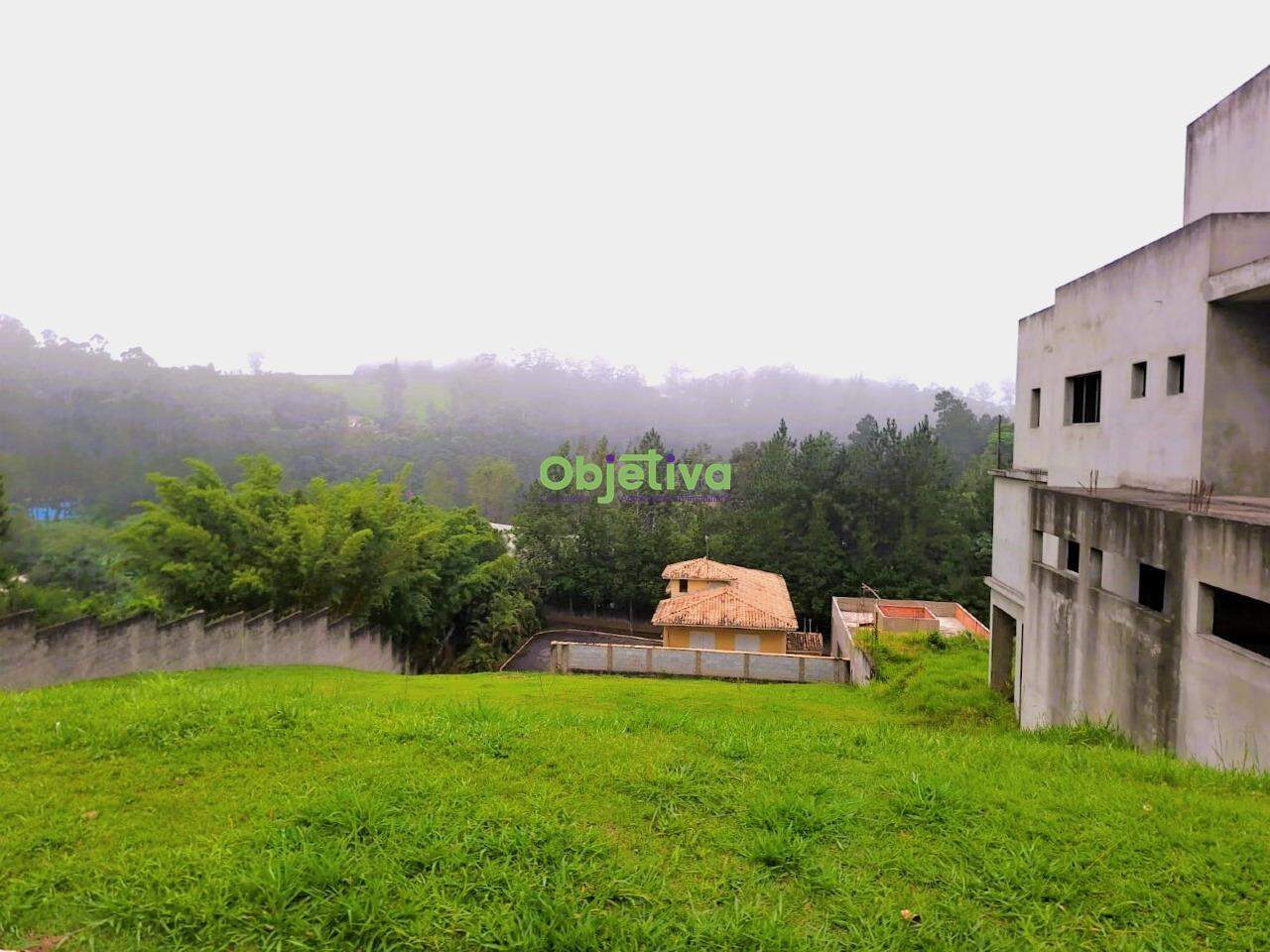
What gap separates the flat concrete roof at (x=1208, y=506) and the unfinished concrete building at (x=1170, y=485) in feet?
0.15

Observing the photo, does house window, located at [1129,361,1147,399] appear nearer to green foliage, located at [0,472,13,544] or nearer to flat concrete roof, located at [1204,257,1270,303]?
flat concrete roof, located at [1204,257,1270,303]

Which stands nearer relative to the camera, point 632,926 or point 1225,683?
point 632,926

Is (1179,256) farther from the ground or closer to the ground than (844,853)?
farther from the ground

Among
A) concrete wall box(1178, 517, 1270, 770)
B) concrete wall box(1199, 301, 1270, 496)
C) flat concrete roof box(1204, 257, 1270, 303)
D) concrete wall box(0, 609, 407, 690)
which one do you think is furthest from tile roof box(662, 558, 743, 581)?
concrete wall box(1178, 517, 1270, 770)

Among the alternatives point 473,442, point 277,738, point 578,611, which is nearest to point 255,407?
point 473,442

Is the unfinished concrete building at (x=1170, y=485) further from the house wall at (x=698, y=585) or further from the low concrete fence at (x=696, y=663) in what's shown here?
the house wall at (x=698, y=585)

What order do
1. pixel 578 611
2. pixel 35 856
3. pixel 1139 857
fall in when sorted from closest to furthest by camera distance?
1. pixel 35 856
2. pixel 1139 857
3. pixel 578 611

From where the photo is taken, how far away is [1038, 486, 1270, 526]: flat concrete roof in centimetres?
656

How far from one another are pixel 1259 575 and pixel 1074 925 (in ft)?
14.2

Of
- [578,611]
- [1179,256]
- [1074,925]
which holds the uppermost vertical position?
[1179,256]

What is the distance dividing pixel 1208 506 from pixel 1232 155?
6457 millimetres

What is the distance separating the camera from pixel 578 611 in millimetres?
34875

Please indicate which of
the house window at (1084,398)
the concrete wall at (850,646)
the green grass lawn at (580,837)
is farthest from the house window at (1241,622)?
the concrete wall at (850,646)

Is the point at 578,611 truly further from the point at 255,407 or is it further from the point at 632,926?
the point at 255,407
